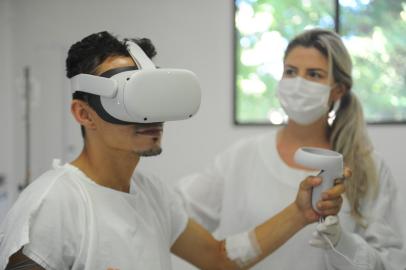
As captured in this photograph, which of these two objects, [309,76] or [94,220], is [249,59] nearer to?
[309,76]

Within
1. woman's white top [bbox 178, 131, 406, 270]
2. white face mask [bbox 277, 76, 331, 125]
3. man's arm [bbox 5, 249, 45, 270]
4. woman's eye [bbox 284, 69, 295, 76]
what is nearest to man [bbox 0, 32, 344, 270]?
man's arm [bbox 5, 249, 45, 270]

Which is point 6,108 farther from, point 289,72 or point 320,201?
point 320,201

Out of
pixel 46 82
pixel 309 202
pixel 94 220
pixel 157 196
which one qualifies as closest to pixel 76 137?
pixel 46 82

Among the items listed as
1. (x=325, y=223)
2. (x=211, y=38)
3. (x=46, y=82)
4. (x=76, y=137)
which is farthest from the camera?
(x=211, y=38)

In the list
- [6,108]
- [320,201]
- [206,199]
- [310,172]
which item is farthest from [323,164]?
[6,108]

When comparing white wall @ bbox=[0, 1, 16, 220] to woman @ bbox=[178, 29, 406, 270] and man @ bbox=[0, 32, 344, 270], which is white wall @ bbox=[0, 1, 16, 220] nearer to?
man @ bbox=[0, 32, 344, 270]

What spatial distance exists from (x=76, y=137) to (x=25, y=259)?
58 cm

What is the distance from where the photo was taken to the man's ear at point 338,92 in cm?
132

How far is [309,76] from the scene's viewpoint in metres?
1.29

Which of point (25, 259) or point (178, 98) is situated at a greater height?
point (178, 98)

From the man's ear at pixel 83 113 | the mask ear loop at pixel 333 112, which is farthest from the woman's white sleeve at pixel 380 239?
the man's ear at pixel 83 113

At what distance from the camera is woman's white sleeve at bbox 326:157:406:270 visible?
→ 1.24 meters

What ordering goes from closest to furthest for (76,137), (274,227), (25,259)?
1. (25,259)
2. (274,227)
3. (76,137)

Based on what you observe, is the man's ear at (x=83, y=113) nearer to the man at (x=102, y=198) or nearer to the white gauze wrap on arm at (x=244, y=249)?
the man at (x=102, y=198)
